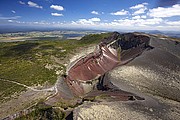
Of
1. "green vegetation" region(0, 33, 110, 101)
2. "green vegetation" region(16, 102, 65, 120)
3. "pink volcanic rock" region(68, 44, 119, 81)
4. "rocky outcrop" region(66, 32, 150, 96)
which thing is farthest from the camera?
"pink volcanic rock" region(68, 44, 119, 81)

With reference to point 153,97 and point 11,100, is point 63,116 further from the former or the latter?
point 153,97

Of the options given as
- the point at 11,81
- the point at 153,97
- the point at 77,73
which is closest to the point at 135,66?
the point at 77,73

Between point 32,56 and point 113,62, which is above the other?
point 32,56

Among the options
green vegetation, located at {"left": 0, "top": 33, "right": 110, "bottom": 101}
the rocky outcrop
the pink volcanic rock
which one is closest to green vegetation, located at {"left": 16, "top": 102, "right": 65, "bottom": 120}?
green vegetation, located at {"left": 0, "top": 33, "right": 110, "bottom": 101}

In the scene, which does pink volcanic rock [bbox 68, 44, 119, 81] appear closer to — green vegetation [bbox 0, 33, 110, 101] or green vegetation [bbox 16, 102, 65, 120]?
green vegetation [bbox 0, 33, 110, 101]

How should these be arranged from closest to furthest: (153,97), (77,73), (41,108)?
(41,108) → (153,97) → (77,73)

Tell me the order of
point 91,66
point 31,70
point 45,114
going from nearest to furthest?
point 45,114, point 31,70, point 91,66

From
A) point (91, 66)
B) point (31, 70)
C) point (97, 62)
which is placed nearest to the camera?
point (31, 70)

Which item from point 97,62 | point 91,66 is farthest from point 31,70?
point 97,62

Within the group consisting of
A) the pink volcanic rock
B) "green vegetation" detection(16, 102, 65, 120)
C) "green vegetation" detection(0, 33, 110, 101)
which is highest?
"green vegetation" detection(0, 33, 110, 101)

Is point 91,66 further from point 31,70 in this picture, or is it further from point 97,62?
point 31,70

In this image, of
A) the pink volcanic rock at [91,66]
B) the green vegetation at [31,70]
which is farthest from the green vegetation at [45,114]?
the pink volcanic rock at [91,66]
